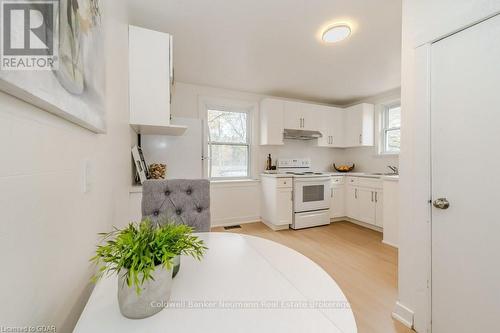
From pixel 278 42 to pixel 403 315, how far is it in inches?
103

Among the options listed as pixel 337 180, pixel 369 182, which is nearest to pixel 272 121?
pixel 337 180

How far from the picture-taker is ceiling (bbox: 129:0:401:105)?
1.71 m

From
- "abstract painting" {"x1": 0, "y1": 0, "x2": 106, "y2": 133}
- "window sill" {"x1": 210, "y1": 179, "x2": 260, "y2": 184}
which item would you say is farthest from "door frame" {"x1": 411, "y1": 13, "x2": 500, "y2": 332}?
"window sill" {"x1": 210, "y1": 179, "x2": 260, "y2": 184}

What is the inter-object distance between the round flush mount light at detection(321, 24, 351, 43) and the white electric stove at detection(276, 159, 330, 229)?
1920mm

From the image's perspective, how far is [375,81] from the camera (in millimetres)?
3189

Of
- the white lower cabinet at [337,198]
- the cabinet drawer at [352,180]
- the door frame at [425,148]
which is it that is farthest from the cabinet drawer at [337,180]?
the door frame at [425,148]

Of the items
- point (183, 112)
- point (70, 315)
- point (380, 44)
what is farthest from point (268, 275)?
point (183, 112)

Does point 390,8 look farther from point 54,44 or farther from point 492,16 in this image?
point 54,44

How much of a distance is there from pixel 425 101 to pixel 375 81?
7.54ft

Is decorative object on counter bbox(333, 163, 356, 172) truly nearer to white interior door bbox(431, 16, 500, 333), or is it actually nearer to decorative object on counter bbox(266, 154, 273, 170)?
decorative object on counter bbox(266, 154, 273, 170)

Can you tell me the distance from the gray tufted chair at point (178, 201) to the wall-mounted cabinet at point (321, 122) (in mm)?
2329

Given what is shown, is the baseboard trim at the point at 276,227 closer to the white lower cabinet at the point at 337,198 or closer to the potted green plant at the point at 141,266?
the white lower cabinet at the point at 337,198

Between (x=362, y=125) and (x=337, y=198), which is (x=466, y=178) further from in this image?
(x=362, y=125)

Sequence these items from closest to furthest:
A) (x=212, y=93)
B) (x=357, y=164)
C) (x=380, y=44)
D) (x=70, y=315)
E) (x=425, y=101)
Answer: (x=70, y=315) < (x=425, y=101) < (x=380, y=44) < (x=212, y=93) < (x=357, y=164)
